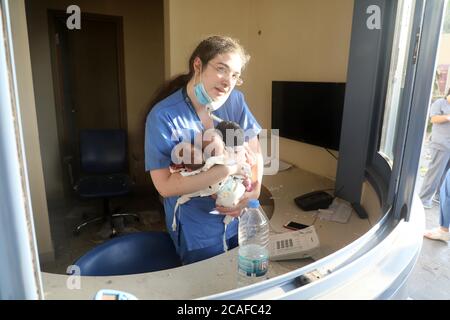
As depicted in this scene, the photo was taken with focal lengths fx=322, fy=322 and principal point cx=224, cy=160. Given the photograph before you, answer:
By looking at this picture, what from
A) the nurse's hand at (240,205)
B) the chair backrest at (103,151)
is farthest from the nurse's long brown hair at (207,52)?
the chair backrest at (103,151)

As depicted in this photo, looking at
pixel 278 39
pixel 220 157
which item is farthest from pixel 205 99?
pixel 278 39

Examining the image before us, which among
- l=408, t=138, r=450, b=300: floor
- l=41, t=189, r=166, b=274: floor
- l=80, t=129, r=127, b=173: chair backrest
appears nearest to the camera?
l=408, t=138, r=450, b=300: floor

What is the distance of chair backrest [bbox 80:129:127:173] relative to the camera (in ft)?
10.9

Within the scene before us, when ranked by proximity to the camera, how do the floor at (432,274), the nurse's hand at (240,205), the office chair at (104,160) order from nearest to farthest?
the nurse's hand at (240,205)
the floor at (432,274)
the office chair at (104,160)

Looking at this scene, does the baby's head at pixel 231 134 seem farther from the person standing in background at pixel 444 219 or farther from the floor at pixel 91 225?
the person standing in background at pixel 444 219

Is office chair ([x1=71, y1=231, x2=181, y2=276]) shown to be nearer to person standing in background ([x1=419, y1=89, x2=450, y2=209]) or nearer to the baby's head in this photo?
the baby's head

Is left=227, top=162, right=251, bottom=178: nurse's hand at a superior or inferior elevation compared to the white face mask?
inferior

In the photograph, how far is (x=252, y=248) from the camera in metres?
1.01

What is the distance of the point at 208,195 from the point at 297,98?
1.59 m

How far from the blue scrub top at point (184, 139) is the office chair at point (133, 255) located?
9 cm

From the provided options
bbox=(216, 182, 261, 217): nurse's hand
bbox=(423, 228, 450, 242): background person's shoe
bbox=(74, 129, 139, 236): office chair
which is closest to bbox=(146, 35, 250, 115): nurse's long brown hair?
bbox=(216, 182, 261, 217): nurse's hand

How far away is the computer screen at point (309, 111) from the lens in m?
2.16

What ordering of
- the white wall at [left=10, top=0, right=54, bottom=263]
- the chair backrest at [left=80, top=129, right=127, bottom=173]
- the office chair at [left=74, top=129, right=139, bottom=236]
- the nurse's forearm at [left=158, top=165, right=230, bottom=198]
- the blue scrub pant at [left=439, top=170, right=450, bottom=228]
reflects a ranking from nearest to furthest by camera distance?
1. the nurse's forearm at [left=158, top=165, right=230, bottom=198]
2. the white wall at [left=10, top=0, right=54, bottom=263]
3. the blue scrub pant at [left=439, top=170, right=450, bottom=228]
4. the office chair at [left=74, top=129, right=139, bottom=236]
5. the chair backrest at [left=80, top=129, right=127, bottom=173]

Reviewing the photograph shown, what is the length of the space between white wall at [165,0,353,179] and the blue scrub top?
128 cm
